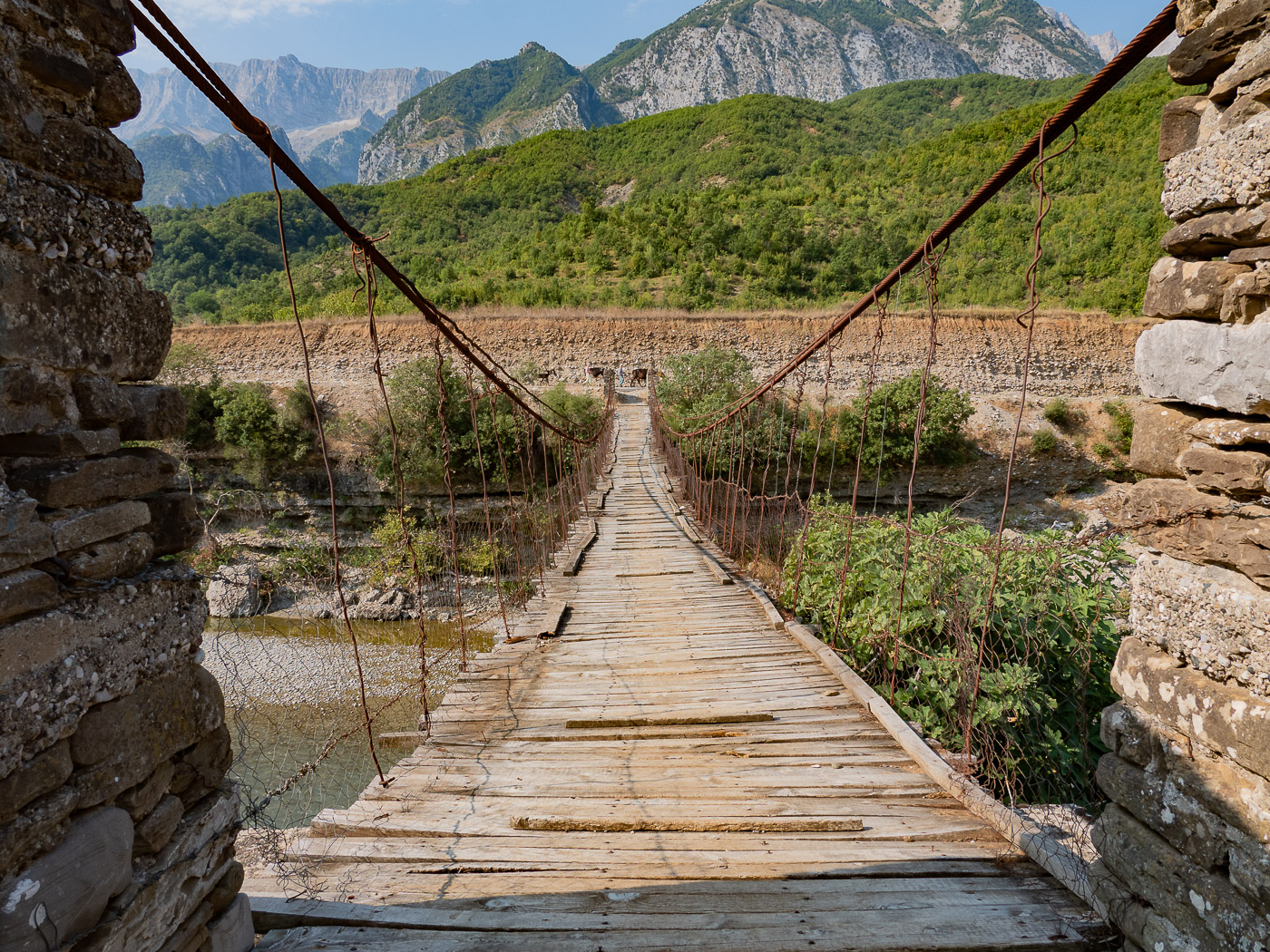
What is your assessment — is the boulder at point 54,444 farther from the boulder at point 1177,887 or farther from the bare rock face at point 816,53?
the bare rock face at point 816,53

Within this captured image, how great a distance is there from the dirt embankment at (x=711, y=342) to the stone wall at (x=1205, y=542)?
16.9 metres

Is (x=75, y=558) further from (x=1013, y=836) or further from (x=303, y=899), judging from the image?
(x=1013, y=836)

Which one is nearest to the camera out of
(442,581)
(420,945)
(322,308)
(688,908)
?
(420,945)

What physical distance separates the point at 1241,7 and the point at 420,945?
2473 mm

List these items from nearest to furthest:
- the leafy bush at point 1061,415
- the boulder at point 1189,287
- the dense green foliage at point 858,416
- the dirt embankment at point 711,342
A: the boulder at point 1189,287, the dense green foliage at point 858,416, the leafy bush at point 1061,415, the dirt embankment at point 711,342

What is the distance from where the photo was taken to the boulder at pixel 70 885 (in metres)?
0.84

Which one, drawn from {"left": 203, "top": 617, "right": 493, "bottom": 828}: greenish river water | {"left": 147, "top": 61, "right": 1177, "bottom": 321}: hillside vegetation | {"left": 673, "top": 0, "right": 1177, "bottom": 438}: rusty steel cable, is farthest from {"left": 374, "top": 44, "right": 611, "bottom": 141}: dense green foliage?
{"left": 673, "top": 0, "right": 1177, "bottom": 438}: rusty steel cable

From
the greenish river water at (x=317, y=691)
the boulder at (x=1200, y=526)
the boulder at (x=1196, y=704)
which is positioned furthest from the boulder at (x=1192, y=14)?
the greenish river water at (x=317, y=691)

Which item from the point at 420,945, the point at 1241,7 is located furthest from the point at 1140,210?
the point at 420,945

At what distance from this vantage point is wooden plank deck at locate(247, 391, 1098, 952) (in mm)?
1419

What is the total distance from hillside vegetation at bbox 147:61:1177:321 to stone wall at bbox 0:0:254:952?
2127cm

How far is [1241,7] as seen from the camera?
1.09 m

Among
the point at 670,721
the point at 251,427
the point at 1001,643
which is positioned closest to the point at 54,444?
the point at 670,721

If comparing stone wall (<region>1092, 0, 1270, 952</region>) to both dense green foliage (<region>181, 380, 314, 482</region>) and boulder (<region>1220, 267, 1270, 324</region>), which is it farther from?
dense green foliage (<region>181, 380, 314, 482</region>)
